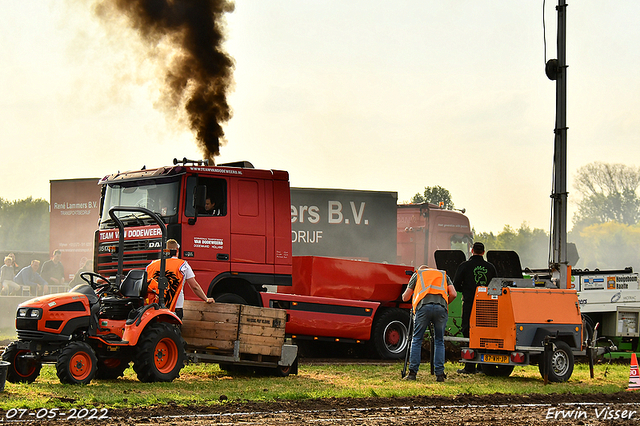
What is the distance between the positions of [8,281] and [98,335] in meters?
13.1

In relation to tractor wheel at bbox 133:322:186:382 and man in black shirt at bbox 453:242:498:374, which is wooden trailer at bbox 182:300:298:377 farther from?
man in black shirt at bbox 453:242:498:374

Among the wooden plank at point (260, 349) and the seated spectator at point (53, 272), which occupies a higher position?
the seated spectator at point (53, 272)

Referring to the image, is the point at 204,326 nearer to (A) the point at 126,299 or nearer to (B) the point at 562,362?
(A) the point at 126,299

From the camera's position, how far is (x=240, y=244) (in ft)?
45.6

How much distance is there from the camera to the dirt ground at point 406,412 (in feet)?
26.5

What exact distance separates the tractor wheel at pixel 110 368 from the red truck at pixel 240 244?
2376mm

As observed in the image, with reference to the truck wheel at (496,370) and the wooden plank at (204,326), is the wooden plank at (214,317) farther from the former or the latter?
the truck wheel at (496,370)

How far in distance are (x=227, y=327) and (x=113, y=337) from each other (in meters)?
1.63

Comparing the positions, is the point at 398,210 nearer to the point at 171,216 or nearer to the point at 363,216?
the point at 363,216

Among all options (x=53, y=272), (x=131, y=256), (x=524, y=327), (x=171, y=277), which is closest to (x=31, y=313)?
(x=171, y=277)

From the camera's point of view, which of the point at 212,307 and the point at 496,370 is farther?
the point at 496,370

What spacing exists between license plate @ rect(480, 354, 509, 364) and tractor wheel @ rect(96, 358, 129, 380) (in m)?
5.26

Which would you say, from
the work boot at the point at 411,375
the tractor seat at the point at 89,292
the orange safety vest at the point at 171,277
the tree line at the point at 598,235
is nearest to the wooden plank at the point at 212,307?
the orange safety vest at the point at 171,277

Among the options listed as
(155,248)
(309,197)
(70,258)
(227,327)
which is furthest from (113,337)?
(70,258)
